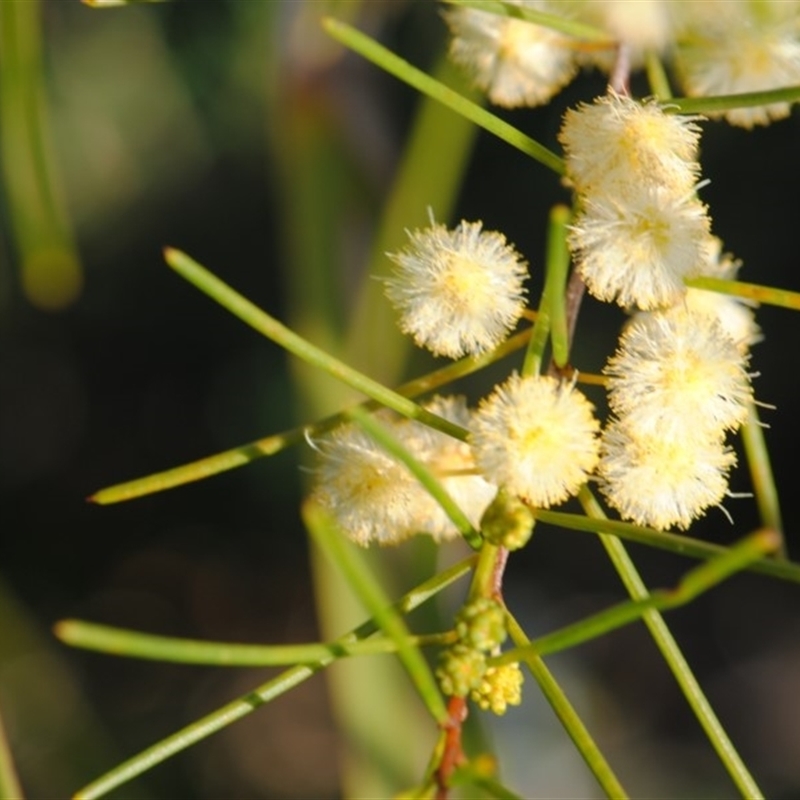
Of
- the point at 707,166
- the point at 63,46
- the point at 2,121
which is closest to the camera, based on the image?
the point at 2,121

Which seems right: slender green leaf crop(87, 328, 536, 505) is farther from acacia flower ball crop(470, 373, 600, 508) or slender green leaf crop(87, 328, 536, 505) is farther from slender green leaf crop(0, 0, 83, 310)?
slender green leaf crop(0, 0, 83, 310)

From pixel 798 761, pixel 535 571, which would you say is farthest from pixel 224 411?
pixel 798 761

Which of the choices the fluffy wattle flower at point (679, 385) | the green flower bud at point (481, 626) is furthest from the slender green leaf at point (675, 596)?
the fluffy wattle flower at point (679, 385)

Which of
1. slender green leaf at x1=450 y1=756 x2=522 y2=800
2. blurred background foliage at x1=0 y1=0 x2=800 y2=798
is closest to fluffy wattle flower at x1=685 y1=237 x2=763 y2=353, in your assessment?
slender green leaf at x1=450 y1=756 x2=522 y2=800

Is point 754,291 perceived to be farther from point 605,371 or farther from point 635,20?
point 635,20

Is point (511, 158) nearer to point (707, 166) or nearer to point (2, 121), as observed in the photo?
point (707, 166)

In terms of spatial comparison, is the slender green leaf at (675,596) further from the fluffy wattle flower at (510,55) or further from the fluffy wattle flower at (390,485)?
the fluffy wattle flower at (510,55)
